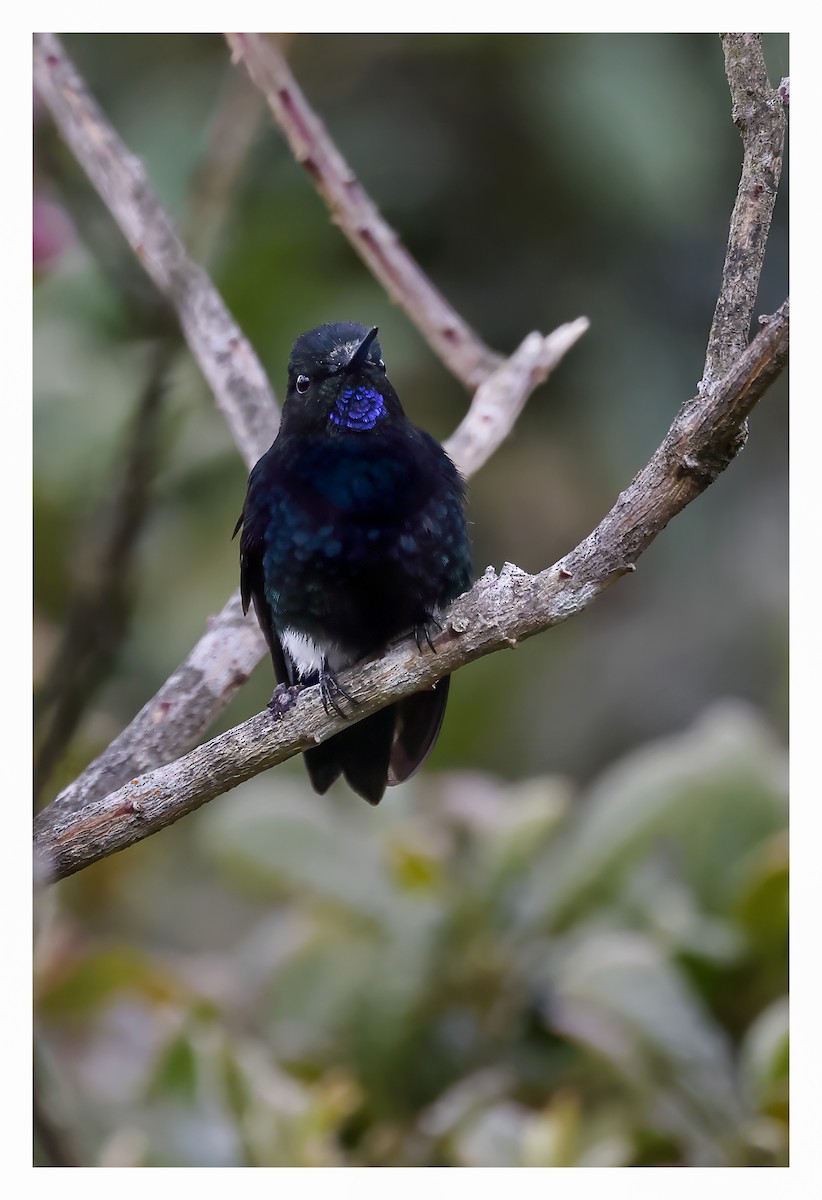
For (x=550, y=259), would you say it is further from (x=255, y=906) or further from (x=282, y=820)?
(x=255, y=906)

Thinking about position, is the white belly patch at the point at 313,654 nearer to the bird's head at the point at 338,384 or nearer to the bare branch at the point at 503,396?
the bird's head at the point at 338,384

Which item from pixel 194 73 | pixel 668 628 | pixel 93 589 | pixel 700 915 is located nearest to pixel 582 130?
pixel 194 73

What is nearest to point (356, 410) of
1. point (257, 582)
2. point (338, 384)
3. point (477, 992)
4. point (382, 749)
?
point (338, 384)

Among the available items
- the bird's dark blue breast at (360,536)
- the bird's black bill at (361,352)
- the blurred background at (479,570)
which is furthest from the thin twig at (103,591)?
the bird's black bill at (361,352)

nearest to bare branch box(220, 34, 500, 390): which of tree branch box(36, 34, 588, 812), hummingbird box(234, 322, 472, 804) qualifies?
tree branch box(36, 34, 588, 812)

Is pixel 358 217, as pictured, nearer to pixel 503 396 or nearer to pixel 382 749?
pixel 503 396

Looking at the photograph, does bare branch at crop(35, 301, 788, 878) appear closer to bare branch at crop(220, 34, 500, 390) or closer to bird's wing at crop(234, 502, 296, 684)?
bird's wing at crop(234, 502, 296, 684)
